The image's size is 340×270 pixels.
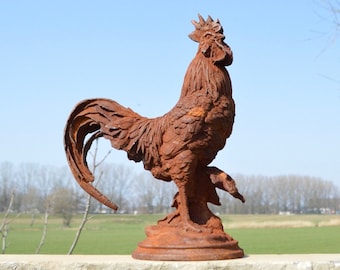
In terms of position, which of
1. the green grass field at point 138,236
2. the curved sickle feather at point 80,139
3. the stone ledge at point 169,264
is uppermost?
the curved sickle feather at point 80,139

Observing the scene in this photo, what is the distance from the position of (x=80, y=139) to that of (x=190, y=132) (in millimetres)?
759

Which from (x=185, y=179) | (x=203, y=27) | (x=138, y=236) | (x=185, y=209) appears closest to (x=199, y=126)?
(x=185, y=179)

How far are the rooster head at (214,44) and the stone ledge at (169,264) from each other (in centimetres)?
107

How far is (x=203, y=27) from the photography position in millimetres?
2717

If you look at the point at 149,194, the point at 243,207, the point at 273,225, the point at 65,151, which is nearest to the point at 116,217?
the point at 149,194

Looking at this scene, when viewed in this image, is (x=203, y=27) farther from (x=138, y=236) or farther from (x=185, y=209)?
(x=138, y=236)

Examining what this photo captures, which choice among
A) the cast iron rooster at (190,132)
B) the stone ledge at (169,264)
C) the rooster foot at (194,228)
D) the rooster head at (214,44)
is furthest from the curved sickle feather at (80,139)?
the rooster head at (214,44)

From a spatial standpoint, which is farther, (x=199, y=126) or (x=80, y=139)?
(x=80, y=139)

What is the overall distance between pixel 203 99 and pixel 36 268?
1256 millimetres

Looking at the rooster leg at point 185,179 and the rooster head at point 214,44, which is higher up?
the rooster head at point 214,44

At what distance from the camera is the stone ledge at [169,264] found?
238cm

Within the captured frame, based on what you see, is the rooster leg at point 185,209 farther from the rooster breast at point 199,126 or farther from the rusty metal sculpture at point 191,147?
the rooster breast at point 199,126

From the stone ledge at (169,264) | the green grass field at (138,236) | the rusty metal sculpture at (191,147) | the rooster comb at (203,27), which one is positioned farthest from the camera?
the green grass field at (138,236)

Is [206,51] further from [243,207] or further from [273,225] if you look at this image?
[243,207]
